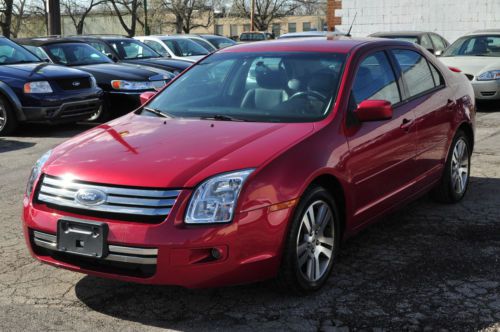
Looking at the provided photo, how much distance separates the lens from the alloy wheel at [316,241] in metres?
3.93

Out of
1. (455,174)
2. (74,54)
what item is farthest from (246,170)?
(74,54)

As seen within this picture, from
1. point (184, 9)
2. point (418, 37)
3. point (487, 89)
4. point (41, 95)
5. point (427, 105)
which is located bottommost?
point (487, 89)

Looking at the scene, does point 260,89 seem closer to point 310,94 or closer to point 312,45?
point 310,94

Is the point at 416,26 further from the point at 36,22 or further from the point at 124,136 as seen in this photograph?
the point at 36,22

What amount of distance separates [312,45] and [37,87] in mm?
6274

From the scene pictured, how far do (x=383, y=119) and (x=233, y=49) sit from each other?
151 cm

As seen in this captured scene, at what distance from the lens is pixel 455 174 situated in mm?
6062

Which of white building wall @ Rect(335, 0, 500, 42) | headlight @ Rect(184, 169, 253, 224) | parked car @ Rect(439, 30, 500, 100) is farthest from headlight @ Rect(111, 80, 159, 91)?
white building wall @ Rect(335, 0, 500, 42)

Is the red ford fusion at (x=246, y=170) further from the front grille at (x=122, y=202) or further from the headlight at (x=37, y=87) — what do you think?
the headlight at (x=37, y=87)

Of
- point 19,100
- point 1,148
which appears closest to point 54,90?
point 19,100

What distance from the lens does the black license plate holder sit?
11.7ft

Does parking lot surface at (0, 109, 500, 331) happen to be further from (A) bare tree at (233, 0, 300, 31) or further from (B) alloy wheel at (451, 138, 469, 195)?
(A) bare tree at (233, 0, 300, 31)

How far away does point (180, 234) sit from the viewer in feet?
11.4

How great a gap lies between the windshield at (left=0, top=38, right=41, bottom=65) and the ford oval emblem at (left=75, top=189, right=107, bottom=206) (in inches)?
309
